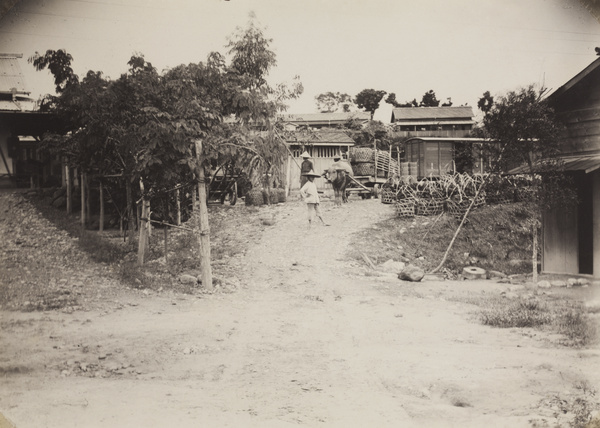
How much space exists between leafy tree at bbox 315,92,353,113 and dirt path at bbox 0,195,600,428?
1315mm

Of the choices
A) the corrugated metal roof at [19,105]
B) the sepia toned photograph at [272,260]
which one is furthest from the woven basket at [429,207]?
the corrugated metal roof at [19,105]

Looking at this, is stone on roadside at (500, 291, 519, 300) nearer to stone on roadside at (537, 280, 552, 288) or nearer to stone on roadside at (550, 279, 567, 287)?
stone on roadside at (537, 280, 552, 288)

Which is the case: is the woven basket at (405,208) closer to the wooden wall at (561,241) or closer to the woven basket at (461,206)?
the woven basket at (461,206)

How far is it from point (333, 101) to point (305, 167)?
51.3 inches

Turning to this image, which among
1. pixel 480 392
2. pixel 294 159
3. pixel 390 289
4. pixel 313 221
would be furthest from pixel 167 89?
pixel 480 392

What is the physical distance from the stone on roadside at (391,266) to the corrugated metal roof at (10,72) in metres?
2.71

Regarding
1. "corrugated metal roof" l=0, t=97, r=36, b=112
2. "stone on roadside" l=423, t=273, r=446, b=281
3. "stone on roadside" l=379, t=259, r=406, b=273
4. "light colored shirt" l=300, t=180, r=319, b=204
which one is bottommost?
"stone on roadside" l=423, t=273, r=446, b=281

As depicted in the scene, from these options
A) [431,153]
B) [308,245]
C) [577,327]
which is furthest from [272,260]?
[431,153]

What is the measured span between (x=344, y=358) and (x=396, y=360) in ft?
0.99

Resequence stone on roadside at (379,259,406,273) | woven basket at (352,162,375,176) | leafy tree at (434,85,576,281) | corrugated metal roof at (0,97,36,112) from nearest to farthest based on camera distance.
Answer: corrugated metal roof at (0,97,36,112)
stone on roadside at (379,259,406,273)
leafy tree at (434,85,576,281)
woven basket at (352,162,375,176)

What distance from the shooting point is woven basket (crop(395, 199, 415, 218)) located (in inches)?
182

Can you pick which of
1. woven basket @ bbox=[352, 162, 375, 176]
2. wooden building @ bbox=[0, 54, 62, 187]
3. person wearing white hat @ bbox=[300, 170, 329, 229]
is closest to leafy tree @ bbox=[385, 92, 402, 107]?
person wearing white hat @ bbox=[300, 170, 329, 229]

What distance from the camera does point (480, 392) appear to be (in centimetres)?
270

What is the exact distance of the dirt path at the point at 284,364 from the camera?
2.50m
